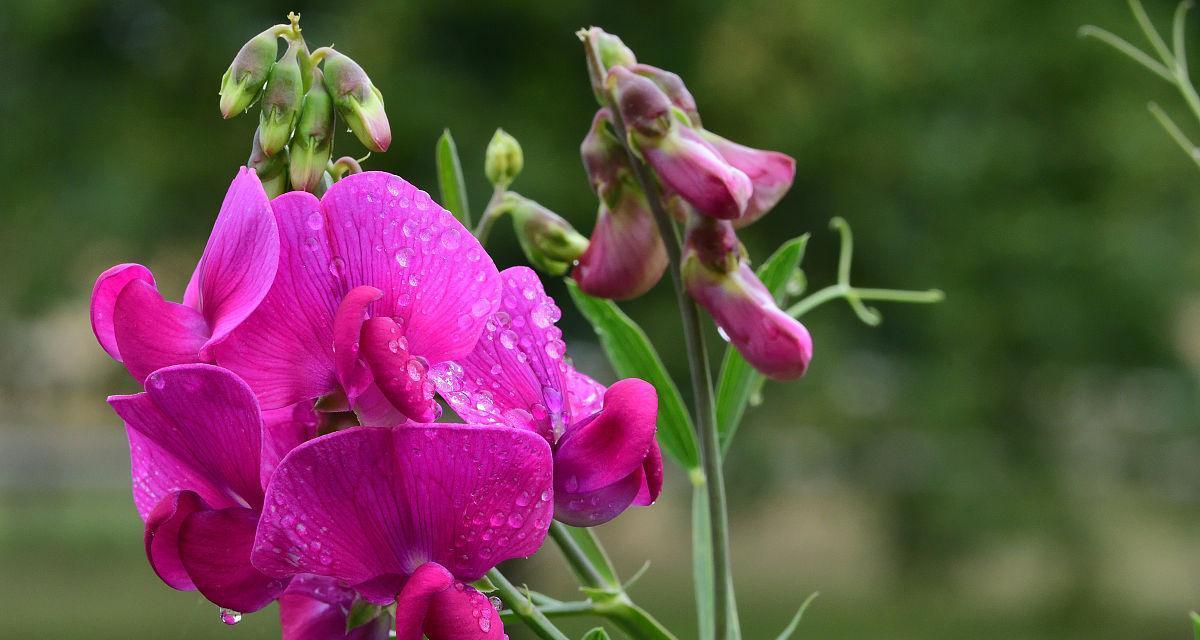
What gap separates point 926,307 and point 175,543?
6.06 metres

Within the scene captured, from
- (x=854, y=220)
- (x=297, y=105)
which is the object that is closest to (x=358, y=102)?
(x=297, y=105)

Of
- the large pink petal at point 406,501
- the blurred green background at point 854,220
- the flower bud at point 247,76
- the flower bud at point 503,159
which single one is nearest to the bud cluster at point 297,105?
the flower bud at point 247,76

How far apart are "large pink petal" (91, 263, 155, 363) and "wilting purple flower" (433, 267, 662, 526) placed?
0.11m

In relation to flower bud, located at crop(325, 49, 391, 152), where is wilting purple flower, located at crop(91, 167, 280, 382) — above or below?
below

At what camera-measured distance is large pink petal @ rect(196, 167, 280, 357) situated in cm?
43

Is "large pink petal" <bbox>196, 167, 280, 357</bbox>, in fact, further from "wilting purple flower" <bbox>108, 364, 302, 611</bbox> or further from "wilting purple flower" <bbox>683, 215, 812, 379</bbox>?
"wilting purple flower" <bbox>683, 215, 812, 379</bbox>

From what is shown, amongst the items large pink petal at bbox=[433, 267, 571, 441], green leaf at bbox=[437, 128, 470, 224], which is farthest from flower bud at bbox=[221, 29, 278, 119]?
green leaf at bbox=[437, 128, 470, 224]

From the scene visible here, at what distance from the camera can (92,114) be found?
5.10 metres

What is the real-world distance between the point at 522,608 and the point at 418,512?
94mm

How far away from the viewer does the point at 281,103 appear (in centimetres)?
50

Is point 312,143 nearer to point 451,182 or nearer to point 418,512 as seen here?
point 418,512

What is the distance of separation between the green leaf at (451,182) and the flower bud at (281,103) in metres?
0.22

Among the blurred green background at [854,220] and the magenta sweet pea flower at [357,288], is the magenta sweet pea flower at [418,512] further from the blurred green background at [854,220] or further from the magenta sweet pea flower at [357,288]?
the blurred green background at [854,220]

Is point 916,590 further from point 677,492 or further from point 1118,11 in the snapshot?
point 1118,11
